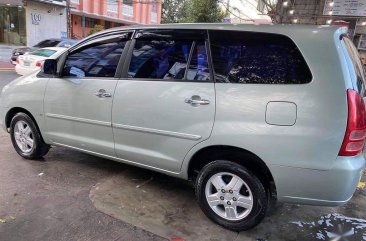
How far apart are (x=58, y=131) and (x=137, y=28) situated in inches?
63.7

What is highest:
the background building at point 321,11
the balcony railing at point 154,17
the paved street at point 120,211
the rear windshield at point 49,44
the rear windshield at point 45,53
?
the balcony railing at point 154,17

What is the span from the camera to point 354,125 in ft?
8.60

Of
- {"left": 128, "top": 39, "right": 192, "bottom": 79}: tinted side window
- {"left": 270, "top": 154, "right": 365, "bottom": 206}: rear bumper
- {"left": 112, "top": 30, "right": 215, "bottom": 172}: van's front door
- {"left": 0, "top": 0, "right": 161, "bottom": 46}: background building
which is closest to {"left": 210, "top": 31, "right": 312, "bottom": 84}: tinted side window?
{"left": 112, "top": 30, "right": 215, "bottom": 172}: van's front door

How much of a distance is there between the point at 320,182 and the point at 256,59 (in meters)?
1.13

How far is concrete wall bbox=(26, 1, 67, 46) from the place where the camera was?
23.8 meters

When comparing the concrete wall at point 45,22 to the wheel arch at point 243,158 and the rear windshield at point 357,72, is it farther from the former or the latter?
the rear windshield at point 357,72

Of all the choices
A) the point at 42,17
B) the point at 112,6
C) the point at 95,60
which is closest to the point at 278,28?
the point at 95,60

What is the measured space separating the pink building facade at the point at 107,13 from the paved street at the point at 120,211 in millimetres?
26741

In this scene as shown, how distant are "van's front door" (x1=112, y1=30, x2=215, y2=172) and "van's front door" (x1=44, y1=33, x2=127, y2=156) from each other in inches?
6.4

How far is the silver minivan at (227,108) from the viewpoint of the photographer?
2.69 meters

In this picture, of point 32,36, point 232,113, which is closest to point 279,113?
point 232,113

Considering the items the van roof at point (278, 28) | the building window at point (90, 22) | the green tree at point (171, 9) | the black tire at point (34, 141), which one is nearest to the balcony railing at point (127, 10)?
the building window at point (90, 22)

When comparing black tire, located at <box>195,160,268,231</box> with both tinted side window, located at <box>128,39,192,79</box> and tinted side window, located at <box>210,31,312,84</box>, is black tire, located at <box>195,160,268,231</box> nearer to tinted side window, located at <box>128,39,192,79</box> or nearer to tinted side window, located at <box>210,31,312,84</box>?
tinted side window, located at <box>210,31,312,84</box>

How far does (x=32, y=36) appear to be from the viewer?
2406 centimetres
